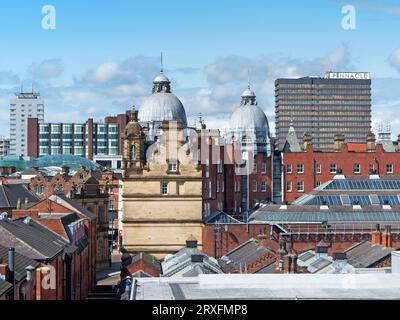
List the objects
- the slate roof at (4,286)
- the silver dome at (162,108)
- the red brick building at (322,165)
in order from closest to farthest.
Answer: the slate roof at (4,286), the silver dome at (162,108), the red brick building at (322,165)

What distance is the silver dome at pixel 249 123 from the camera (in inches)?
2894

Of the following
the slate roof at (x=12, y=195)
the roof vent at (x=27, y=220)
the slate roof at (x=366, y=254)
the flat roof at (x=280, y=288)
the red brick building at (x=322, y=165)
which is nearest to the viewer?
the flat roof at (x=280, y=288)

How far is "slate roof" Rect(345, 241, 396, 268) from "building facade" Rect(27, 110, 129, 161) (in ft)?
285

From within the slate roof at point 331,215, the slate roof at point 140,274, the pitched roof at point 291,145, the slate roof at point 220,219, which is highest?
the pitched roof at point 291,145

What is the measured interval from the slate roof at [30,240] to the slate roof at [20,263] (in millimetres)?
984

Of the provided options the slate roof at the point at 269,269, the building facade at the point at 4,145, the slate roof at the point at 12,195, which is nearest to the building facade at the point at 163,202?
the slate roof at the point at 12,195

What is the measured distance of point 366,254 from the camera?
4209 cm

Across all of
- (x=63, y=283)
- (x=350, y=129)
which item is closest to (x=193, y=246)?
(x=63, y=283)

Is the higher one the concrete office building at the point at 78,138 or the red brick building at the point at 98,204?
the concrete office building at the point at 78,138

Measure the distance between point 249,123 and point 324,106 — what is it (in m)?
112

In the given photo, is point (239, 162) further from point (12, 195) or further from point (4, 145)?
point (4, 145)

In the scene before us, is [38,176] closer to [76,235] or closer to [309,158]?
[309,158]

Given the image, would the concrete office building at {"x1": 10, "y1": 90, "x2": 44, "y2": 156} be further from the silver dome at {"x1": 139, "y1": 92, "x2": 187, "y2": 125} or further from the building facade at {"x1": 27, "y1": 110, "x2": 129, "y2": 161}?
the silver dome at {"x1": 139, "y1": 92, "x2": 187, "y2": 125}

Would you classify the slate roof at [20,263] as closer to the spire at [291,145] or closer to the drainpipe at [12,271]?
the drainpipe at [12,271]
